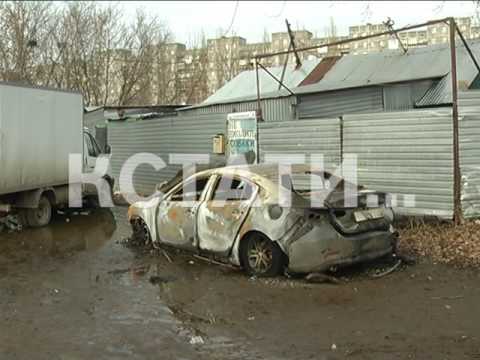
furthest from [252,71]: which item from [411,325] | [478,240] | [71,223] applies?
[411,325]

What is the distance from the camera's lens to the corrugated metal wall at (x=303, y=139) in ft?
35.6

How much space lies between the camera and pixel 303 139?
453 inches

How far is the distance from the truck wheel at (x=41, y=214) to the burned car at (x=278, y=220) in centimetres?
472

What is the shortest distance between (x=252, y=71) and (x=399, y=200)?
13293mm

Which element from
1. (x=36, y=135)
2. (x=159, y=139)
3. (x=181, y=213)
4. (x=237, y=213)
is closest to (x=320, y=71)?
(x=159, y=139)

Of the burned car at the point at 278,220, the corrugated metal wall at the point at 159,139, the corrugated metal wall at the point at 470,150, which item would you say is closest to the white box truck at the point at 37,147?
the corrugated metal wall at the point at 159,139

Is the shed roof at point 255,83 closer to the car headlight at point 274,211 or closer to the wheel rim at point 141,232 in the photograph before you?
the wheel rim at point 141,232

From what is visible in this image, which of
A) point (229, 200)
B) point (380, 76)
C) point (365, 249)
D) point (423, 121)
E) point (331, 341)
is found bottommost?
point (331, 341)

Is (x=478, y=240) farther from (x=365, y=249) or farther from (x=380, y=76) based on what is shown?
(x=380, y=76)

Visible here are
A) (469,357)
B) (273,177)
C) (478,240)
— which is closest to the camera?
(469,357)

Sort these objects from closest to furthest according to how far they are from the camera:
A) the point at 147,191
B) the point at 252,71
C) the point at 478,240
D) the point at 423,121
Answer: the point at 478,240 → the point at 423,121 → the point at 147,191 → the point at 252,71

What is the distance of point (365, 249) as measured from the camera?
6840 millimetres

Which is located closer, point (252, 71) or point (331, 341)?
point (331, 341)

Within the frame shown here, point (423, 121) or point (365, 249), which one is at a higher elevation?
point (423, 121)
